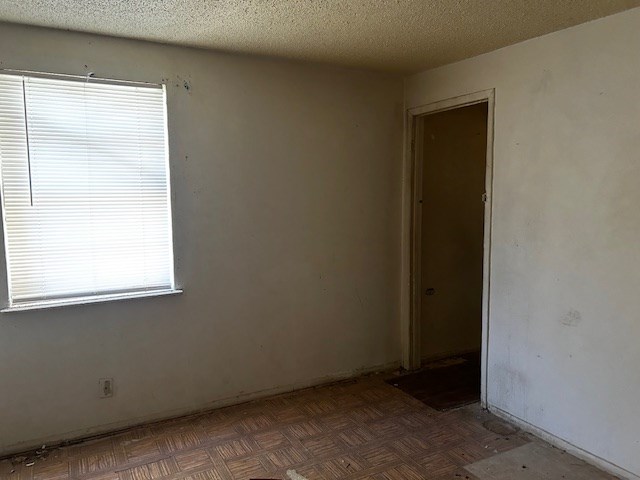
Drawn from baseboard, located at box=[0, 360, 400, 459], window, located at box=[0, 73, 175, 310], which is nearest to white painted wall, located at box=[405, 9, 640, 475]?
baseboard, located at box=[0, 360, 400, 459]

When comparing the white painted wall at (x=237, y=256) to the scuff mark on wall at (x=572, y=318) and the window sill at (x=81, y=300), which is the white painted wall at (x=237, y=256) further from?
the scuff mark on wall at (x=572, y=318)

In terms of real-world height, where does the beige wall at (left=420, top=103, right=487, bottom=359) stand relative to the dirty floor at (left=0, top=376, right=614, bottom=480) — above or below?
above

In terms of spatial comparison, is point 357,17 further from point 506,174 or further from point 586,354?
point 586,354

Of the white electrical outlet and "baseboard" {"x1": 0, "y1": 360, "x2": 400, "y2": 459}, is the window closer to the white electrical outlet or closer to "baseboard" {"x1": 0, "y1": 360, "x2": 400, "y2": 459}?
the white electrical outlet

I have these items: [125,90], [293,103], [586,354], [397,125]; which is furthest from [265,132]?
[586,354]

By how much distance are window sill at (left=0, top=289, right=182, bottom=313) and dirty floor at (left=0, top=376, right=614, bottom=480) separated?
0.84 meters

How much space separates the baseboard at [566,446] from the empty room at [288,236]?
12mm

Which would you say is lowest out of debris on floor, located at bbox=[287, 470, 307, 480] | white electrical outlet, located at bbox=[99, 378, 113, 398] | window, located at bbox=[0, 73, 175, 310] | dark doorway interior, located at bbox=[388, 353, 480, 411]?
debris on floor, located at bbox=[287, 470, 307, 480]

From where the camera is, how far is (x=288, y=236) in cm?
336

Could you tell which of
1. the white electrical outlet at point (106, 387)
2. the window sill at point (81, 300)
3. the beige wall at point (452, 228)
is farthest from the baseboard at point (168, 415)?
the window sill at point (81, 300)

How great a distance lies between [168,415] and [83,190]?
5.06ft

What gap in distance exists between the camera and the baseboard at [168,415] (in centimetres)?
267

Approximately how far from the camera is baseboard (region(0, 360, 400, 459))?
2.67 metres

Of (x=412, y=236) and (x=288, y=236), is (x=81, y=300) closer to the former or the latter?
(x=288, y=236)
